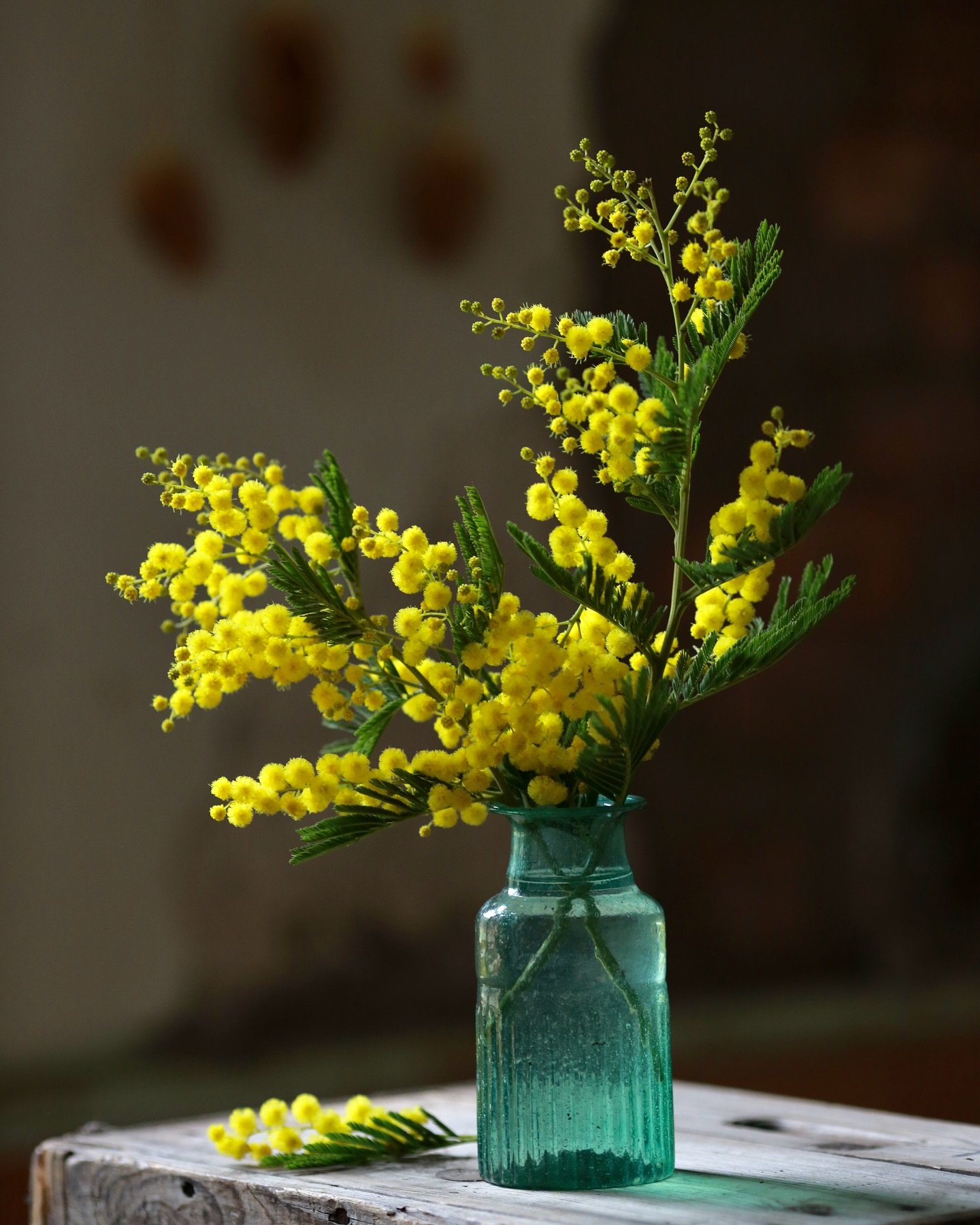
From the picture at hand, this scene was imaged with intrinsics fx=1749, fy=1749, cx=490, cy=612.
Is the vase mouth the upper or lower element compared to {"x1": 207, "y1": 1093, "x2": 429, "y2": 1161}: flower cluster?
upper

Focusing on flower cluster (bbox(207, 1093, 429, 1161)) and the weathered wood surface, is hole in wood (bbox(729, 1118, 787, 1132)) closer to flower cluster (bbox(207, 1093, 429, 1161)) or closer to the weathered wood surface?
the weathered wood surface

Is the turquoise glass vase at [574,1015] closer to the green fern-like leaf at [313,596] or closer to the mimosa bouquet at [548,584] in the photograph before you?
the mimosa bouquet at [548,584]

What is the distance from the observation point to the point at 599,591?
1059 millimetres

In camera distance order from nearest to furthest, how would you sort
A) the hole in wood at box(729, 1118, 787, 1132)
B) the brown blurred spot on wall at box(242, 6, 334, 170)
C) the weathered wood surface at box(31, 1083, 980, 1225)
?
the weathered wood surface at box(31, 1083, 980, 1225), the hole in wood at box(729, 1118, 787, 1132), the brown blurred spot on wall at box(242, 6, 334, 170)

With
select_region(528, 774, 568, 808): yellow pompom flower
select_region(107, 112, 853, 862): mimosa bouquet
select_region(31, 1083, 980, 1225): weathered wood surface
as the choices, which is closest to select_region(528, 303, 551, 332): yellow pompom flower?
select_region(107, 112, 853, 862): mimosa bouquet

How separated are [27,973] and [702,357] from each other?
1592 millimetres

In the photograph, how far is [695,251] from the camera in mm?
1051

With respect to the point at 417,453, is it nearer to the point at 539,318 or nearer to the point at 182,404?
the point at 182,404

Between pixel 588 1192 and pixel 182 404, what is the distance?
164 cm

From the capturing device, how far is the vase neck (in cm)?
107

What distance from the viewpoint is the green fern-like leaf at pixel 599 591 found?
1048mm

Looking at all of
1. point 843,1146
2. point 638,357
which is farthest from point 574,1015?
point 638,357

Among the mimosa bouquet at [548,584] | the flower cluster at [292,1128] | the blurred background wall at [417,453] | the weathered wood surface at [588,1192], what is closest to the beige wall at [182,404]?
the blurred background wall at [417,453]

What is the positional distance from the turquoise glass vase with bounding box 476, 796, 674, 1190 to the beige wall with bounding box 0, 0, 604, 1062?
1.39 metres
